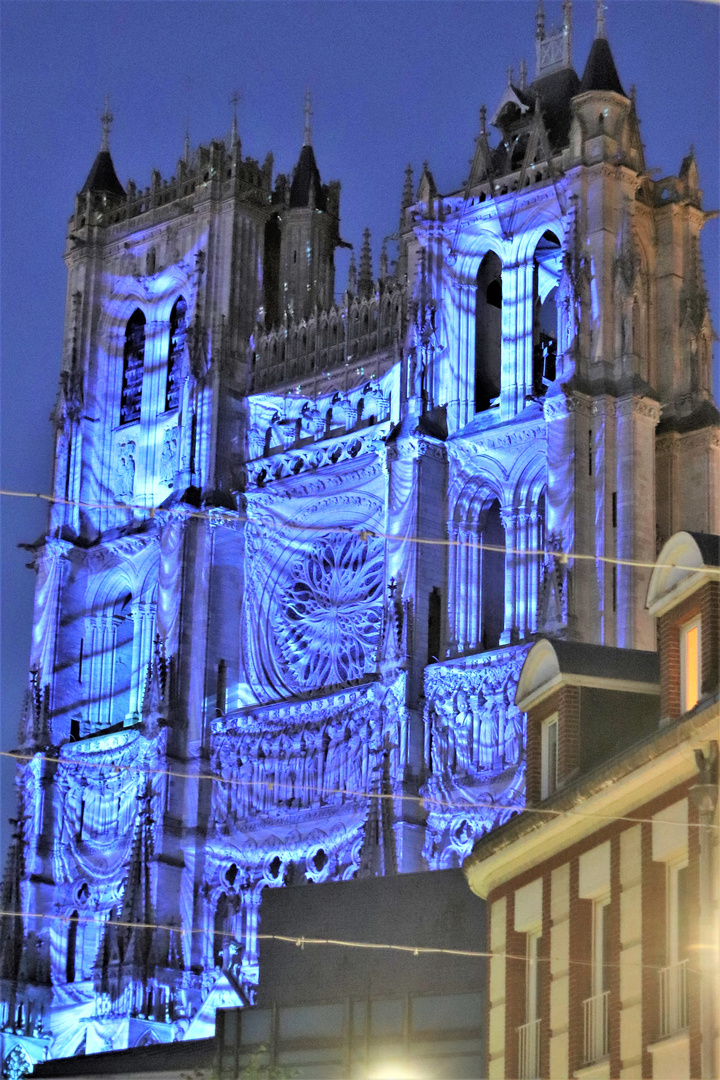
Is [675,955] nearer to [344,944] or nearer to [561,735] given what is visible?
[561,735]

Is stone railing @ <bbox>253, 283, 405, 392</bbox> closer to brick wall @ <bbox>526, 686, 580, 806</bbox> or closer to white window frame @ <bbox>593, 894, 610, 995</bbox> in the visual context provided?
brick wall @ <bbox>526, 686, 580, 806</bbox>

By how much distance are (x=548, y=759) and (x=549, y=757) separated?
29mm

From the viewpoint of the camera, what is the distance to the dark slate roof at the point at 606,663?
28953 millimetres

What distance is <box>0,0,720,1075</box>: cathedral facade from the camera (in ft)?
180

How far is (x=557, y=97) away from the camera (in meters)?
62.8

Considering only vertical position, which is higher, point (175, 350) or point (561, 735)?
point (175, 350)

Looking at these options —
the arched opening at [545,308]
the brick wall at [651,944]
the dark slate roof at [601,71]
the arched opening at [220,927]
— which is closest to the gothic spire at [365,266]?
the arched opening at [545,308]

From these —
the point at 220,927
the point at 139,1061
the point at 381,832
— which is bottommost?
the point at 139,1061

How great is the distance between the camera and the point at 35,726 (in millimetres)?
65438

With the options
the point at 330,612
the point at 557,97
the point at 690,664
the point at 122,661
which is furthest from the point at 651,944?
the point at 122,661

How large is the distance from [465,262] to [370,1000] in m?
26.4

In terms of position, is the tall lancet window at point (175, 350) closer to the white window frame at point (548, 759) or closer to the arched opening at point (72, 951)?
the arched opening at point (72, 951)

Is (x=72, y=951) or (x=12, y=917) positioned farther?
(x=72, y=951)

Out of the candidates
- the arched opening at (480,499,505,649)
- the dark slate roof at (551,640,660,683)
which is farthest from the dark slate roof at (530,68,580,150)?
the dark slate roof at (551,640,660,683)
